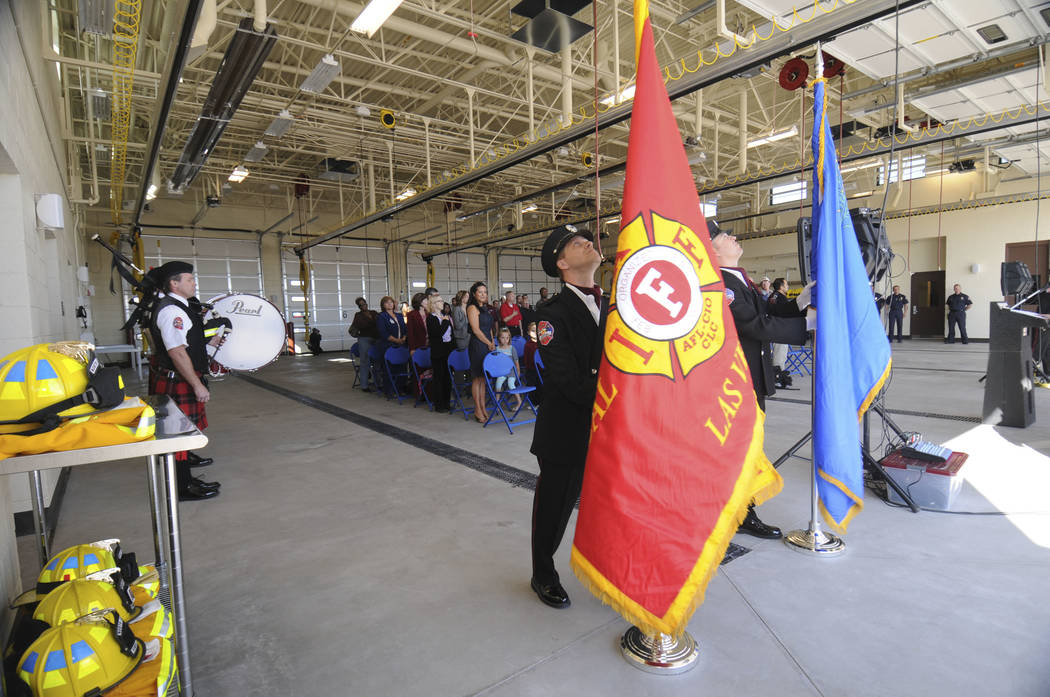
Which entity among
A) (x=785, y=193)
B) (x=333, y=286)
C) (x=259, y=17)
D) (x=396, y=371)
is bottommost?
(x=396, y=371)

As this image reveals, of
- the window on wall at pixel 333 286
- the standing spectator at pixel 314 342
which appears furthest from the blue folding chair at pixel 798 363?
the window on wall at pixel 333 286

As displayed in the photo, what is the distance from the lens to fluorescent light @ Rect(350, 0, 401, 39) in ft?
16.4

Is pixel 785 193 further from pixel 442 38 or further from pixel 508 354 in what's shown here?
pixel 508 354

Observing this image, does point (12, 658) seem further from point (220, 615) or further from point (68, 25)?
point (68, 25)

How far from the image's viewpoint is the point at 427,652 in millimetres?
1983

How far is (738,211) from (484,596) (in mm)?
21708

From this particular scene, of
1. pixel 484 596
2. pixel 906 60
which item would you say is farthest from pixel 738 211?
pixel 484 596

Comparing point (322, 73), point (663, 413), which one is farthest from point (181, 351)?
point (322, 73)

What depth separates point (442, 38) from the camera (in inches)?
311

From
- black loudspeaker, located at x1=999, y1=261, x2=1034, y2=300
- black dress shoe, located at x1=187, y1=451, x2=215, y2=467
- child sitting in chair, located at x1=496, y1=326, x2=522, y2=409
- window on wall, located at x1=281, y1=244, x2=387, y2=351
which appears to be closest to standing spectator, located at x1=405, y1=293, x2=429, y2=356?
child sitting in chair, located at x1=496, y1=326, x2=522, y2=409

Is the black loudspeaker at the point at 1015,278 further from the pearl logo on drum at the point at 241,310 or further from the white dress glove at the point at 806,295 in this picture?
the pearl logo on drum at the point at 241,310

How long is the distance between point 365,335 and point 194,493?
5050 millimetres

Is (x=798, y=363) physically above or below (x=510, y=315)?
below

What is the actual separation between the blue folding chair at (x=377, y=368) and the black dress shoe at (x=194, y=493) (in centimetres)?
454
